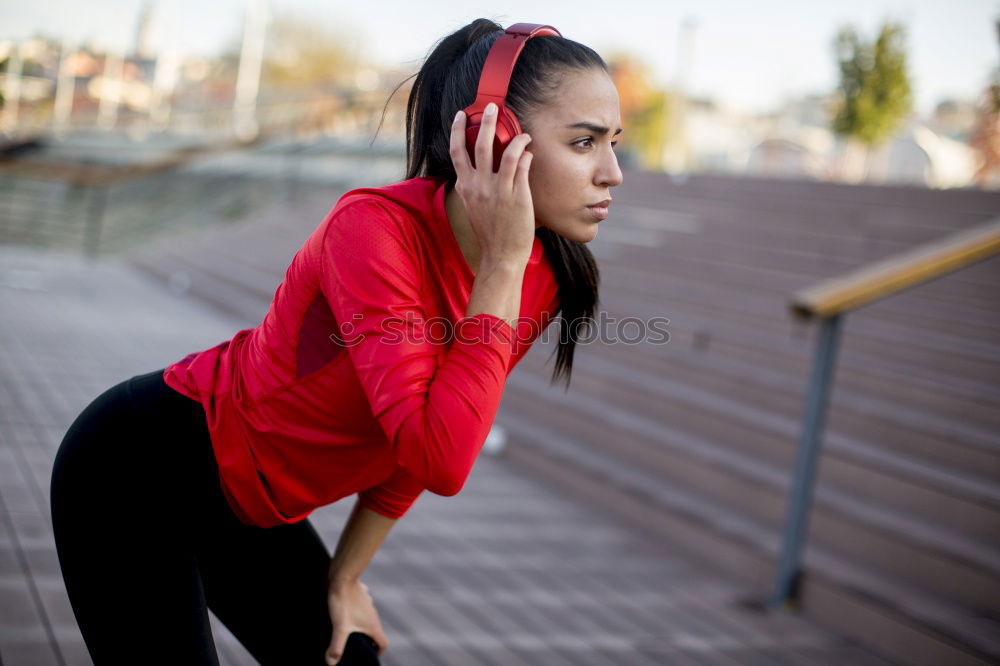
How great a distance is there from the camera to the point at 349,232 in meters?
1.24

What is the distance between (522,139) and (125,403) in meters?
0.77

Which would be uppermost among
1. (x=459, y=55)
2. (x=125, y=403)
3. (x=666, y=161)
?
(x=666, y=161)

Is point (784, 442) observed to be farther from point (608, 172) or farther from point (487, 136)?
point (487, 136)

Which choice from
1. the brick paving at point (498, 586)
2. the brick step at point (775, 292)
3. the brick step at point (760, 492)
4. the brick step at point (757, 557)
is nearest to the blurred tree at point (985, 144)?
the brick step at point (775, 292)

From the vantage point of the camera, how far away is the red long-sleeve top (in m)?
1.15

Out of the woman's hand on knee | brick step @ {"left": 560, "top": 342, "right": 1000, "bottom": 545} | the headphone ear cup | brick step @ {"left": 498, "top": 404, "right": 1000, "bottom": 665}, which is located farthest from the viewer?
brick step @ {"left": 560, "top": 342, "right": 1000, "bottom": 545}

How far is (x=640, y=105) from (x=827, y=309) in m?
45.9

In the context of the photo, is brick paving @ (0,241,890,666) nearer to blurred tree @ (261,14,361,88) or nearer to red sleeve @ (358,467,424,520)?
red sleeve @ (358,467,424,520)

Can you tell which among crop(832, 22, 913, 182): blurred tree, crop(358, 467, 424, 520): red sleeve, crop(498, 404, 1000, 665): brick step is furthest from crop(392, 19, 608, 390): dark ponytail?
crop(832, 22, 913, 182): blurred tree

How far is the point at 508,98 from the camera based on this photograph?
1.32 m

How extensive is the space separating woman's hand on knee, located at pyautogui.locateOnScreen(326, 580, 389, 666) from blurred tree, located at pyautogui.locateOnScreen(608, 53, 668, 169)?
40.3 meters

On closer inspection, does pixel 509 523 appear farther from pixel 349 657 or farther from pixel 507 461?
pixel 349 657

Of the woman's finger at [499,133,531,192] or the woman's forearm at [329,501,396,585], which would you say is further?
the woman's forearm at [329,501,396,585]

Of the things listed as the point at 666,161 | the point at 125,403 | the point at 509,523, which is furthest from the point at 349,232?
the point at 666,161
